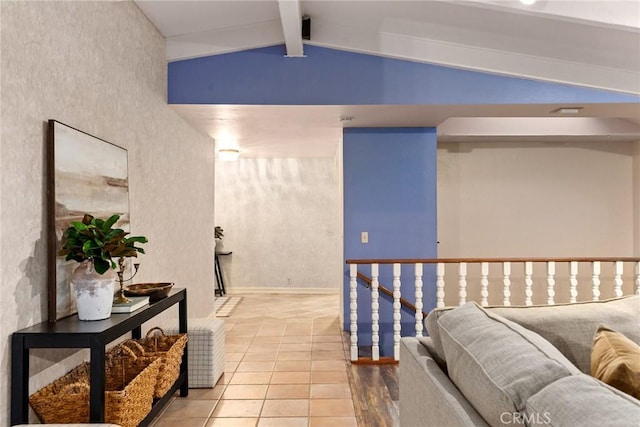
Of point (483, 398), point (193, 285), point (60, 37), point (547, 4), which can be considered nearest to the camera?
point (483, 398)

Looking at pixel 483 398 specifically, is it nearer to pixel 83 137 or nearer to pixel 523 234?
pixel 83 137

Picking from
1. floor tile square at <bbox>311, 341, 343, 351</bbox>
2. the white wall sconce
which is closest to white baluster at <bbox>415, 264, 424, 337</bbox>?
floor tile square at <bbox>311, 341, 343, 351</bbox>

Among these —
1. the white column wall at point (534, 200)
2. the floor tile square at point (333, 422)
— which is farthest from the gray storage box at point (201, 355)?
the white column wall at point (534, 200)

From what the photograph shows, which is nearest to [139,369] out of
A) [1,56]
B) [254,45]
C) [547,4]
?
[1,56]

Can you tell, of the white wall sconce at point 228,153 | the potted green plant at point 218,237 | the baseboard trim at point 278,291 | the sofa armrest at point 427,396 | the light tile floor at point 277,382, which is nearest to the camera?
the sofa armrest at point 427,396

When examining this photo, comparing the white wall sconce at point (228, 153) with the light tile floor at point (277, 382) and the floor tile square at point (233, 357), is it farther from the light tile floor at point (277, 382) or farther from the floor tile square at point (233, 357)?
the floor tile square at point (233, 357)

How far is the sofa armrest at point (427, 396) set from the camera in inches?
49.2

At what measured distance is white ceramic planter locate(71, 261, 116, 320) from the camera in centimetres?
207

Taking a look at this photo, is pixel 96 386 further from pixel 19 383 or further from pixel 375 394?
pixel 375 394

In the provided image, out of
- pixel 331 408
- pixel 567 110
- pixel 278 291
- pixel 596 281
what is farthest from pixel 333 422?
pixel 278 291

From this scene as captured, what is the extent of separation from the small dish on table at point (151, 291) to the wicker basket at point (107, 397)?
30 centimetres

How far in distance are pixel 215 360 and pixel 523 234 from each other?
433cm

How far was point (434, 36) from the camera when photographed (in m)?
3.58

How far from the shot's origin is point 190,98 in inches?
146
